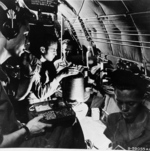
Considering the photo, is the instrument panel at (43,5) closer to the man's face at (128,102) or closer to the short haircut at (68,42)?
the short haircut at (68,42)

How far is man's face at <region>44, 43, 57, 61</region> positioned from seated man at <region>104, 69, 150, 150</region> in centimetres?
44

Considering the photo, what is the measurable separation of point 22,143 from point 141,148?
78 centimetres

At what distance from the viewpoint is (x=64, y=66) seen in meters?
1.95

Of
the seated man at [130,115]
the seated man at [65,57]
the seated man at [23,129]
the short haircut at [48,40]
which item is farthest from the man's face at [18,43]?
the seated man at [130,115]

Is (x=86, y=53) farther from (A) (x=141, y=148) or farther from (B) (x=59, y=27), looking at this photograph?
(A) (x=141, y=148)

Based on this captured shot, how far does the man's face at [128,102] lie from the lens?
6.21 feet

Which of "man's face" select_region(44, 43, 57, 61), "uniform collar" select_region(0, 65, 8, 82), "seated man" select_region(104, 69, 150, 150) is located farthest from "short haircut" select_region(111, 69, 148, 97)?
"uniform collar" select_region(0, 65, 8, 82)

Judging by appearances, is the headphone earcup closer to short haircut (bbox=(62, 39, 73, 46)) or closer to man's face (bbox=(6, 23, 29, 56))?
man's face (bbox=(6, 23, 29, 56))

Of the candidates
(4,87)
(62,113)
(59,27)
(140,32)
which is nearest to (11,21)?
(59,27)

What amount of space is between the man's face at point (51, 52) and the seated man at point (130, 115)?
44 cm

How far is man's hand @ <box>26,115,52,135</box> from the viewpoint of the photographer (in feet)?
6.27

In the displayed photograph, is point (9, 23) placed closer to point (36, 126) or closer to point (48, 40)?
point (48, 40)

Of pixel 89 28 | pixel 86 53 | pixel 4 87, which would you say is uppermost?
pixel 89 28

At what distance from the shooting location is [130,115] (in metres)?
1.91
